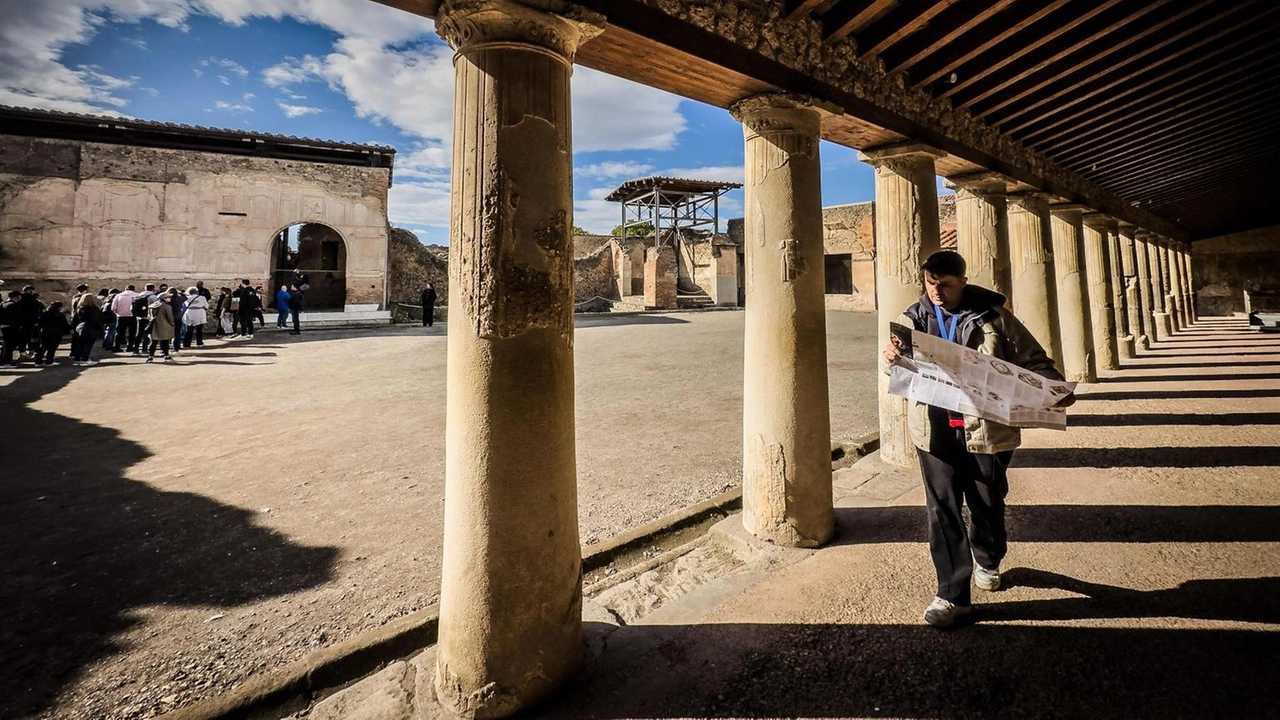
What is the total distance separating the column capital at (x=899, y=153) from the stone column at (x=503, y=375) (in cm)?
339

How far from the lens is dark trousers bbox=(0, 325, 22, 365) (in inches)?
411

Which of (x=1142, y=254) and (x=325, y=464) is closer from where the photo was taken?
(x=325, y=464)

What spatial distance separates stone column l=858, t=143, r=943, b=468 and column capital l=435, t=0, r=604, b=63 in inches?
128

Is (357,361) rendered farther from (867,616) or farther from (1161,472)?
(1161,472)

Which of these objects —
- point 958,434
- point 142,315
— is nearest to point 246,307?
point 142,315

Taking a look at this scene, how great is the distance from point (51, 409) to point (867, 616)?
1054cm

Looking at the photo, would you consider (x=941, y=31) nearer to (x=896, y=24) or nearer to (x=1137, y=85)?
(x=896, y=24)

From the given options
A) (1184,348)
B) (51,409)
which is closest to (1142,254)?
(1184,348)

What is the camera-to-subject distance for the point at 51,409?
7168mm

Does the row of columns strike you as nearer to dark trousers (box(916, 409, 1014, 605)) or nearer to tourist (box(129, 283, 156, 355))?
dark trousers (box(916, 409, 1014, 605))

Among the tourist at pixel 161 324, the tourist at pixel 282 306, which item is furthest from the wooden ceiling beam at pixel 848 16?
the tourist at pixel 282 306

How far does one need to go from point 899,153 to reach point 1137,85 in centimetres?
256

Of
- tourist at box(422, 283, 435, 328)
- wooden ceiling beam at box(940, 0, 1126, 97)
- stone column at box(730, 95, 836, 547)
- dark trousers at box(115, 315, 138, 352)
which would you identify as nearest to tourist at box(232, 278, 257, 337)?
dark trousers at box(115, 315, 138, 352)

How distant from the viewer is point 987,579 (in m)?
2.63
